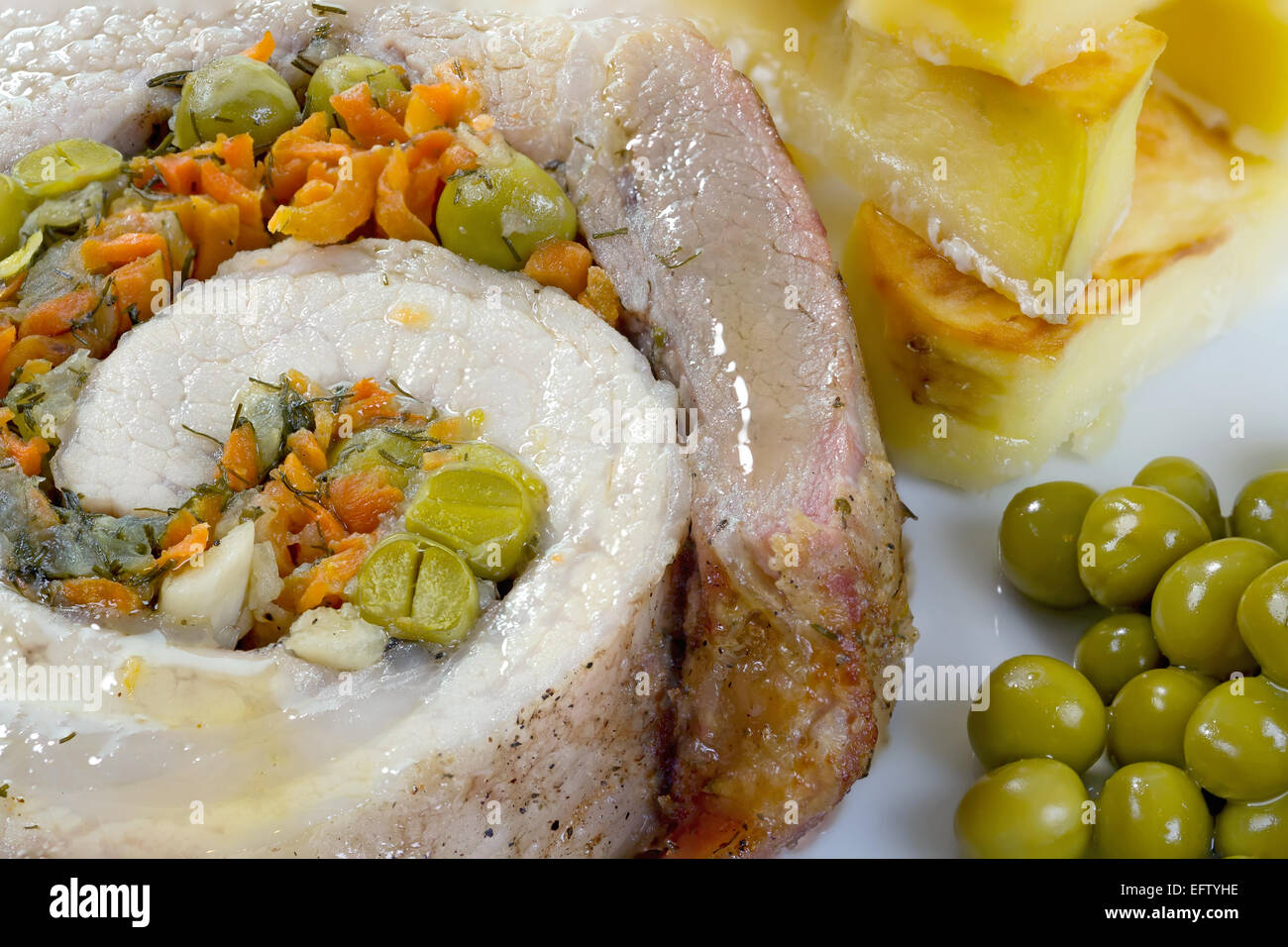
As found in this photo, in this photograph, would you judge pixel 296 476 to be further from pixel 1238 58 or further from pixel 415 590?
pixel 1238 58

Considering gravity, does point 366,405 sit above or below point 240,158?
below

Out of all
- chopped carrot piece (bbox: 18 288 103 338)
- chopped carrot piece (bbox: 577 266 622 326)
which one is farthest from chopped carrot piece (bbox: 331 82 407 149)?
chopped carrot piece (bbox: 18 288 103 338)

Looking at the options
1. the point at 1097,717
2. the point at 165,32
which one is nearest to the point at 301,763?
the point at 1097,717

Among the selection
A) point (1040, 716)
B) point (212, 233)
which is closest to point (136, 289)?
point (212, 233)

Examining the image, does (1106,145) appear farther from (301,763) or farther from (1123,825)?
(301,763)

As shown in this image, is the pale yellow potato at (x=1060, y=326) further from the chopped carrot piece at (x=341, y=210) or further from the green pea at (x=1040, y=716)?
the chopped carrot piece at (x=341, y=210)

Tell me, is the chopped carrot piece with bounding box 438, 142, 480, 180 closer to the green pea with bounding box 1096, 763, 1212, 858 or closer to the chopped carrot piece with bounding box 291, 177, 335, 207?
the chopped carrot piece with bounding box 291, 177, 335, 207

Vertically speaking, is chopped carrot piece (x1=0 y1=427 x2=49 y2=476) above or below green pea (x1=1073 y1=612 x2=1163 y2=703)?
above

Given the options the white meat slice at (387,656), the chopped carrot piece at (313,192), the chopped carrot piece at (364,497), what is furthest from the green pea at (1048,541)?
the chopped carrot piece at (313,192)
